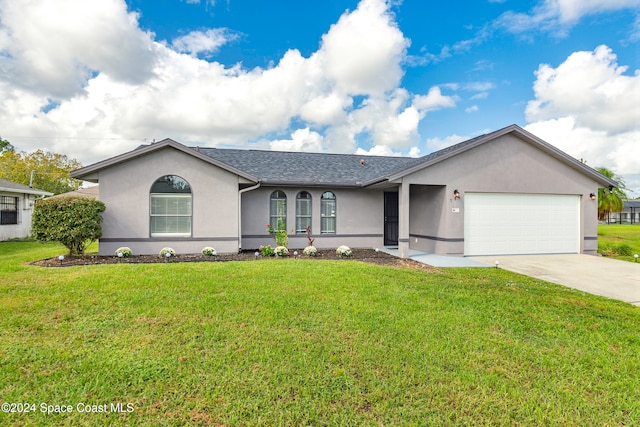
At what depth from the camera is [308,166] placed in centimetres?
1432

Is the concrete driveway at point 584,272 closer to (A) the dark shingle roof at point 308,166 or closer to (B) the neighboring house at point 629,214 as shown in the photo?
(A) the dark shingle roof at point 308,166

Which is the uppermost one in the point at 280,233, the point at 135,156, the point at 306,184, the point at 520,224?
the point at 135,156

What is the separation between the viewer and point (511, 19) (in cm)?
1138

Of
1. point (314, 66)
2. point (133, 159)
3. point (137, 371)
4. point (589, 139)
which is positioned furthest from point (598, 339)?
point (589, 139)

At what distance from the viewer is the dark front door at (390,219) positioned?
45.6 ft

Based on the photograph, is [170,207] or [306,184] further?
[306,184]

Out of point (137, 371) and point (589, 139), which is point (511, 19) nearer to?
point (589, 139)

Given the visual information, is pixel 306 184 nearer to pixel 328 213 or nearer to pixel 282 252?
pixel 328 213

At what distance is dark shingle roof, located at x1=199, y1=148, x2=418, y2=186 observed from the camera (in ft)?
42.0

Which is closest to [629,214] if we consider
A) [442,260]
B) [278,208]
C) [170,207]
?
[442,260]

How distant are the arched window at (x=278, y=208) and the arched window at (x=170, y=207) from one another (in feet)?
10.6

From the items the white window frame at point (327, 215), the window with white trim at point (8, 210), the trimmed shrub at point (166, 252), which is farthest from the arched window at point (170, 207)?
the window with white trim at point (8, 210)

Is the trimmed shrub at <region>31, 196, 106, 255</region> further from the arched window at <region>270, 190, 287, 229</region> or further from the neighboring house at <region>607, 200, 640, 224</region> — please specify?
the neighboring house at <region>607, 200, 640, 224</region>

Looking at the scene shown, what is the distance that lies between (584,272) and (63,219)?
50.9 feet
